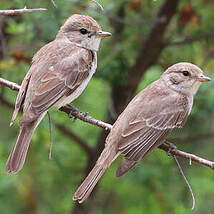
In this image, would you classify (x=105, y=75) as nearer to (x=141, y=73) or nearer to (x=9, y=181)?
(x=141, y=73)

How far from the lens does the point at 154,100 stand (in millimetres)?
5602

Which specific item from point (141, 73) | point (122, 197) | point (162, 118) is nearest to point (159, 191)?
point (122, 197)

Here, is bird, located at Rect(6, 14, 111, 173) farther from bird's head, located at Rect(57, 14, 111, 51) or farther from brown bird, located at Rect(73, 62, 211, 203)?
brown bird, located at Rect(73, 62, 211, 203)

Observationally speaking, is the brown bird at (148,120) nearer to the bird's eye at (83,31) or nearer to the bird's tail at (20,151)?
the bird's tail at (20,151)

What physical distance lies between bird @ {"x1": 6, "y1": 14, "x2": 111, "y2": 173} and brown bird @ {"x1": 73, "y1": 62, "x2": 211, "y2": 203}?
0.60 metres

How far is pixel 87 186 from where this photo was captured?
16.0 feet

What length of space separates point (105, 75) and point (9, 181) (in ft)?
5.47

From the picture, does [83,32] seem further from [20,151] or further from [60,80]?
[20,151]

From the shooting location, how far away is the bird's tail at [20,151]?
16.5ft

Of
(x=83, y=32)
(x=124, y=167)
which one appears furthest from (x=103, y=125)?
(x=83, y=32)

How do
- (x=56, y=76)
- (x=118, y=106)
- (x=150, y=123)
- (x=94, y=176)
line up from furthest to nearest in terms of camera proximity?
(x=118, y=106) < (x=56, y=76) < (x=150, y=123) < (x=94, y=176)

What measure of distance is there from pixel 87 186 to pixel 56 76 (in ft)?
4.22

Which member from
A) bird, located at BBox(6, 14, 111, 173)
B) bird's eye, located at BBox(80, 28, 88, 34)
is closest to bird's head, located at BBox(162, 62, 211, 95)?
bird, located at BBox(6, 14, 111, 173)

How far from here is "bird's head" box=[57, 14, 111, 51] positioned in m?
6.16
